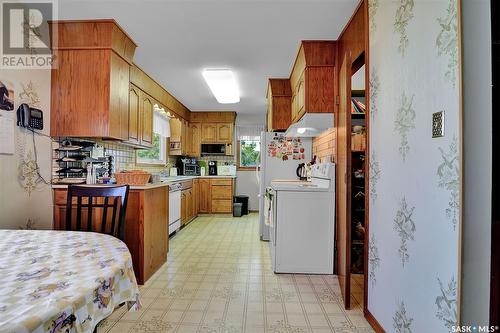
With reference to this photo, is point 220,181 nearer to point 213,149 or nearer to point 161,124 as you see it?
point 213,149

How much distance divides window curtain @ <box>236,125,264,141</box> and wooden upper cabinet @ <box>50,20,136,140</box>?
173 inches

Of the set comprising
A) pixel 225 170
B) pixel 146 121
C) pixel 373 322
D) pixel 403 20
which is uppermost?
pixel 403 20

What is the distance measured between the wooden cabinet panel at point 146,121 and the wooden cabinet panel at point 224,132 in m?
2.44

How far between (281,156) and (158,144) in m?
2.55

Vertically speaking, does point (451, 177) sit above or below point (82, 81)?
below

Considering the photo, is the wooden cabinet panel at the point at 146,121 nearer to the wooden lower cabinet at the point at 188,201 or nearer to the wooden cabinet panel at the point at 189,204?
the wooden lower cabinet at the point at 188,201

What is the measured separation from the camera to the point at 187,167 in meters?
6.32

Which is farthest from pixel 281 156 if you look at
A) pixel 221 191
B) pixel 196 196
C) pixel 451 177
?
pixel 451 177

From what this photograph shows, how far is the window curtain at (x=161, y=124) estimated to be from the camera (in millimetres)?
4939

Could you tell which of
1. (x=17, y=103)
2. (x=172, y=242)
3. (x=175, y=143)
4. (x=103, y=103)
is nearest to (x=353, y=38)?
(x=103, y=103)

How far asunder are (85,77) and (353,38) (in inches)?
97.4

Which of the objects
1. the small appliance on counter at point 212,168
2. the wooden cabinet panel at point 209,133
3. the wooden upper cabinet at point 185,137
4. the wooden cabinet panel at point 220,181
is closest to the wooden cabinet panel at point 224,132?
the wooden cabinet panel at point 209,133

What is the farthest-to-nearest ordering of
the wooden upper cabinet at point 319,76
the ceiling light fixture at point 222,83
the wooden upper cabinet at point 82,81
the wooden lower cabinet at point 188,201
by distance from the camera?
the wooden lower cabinet at point 188,201, the ceiling light fixture at point 222,83, the wooden upper cabinet at point 319,76, the wooden upper cabinet at point 82,81

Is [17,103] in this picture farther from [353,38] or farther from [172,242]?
[353,38]
